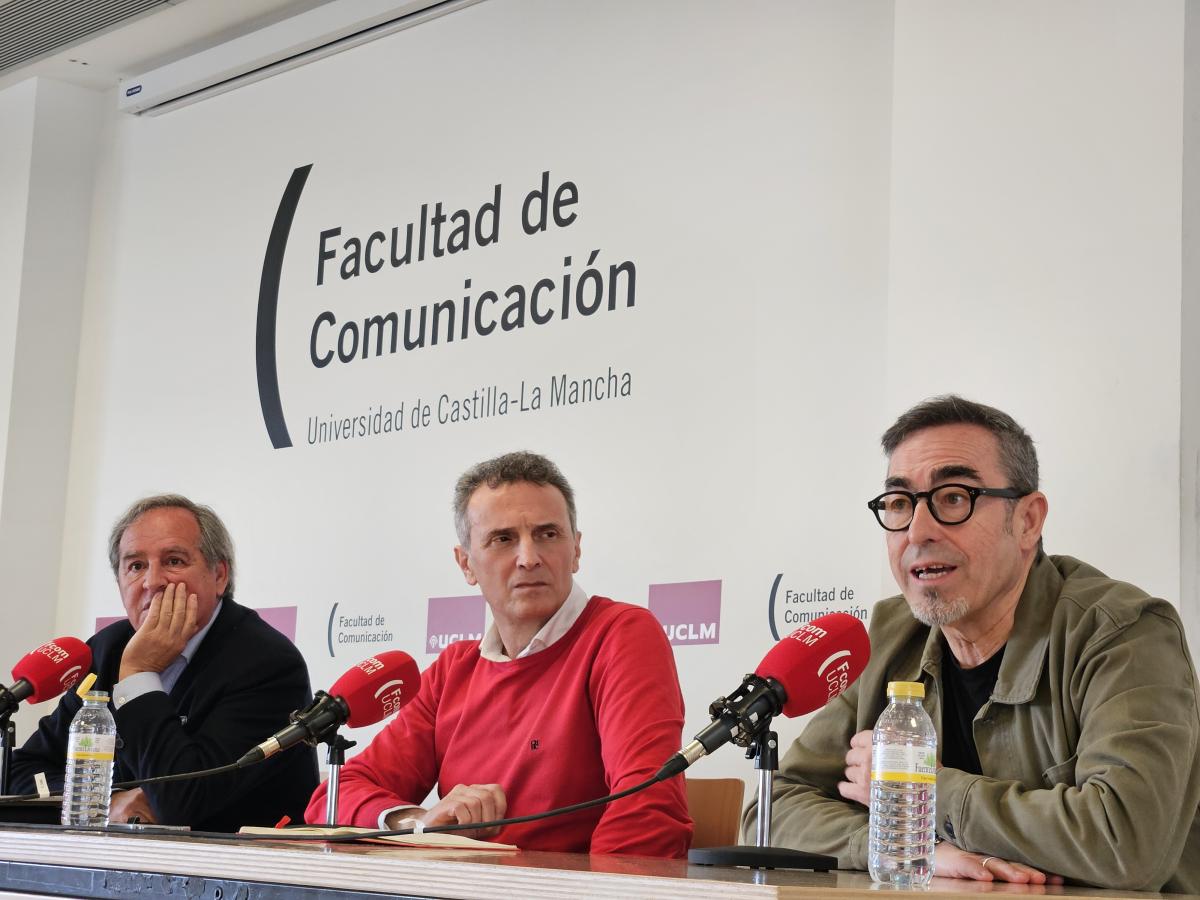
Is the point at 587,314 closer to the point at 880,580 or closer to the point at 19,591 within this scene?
the point at 880,580

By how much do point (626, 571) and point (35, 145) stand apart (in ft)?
10.8

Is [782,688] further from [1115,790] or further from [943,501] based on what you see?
[943,501]

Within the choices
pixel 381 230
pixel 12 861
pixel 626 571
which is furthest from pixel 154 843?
pixel 381 230

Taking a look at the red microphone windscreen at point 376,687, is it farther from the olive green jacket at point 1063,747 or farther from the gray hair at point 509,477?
the olive green jacket at point 1063,747

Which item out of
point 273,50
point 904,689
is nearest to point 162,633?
point 904,689

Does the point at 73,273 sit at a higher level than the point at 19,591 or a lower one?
higher

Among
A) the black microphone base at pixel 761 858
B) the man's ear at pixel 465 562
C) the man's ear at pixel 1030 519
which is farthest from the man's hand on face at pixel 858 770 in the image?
the man's ear at pixel 465 562

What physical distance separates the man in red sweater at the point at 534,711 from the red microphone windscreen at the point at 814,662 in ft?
1.92

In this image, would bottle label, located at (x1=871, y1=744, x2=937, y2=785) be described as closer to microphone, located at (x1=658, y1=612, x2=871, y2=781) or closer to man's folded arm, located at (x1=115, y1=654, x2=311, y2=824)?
microphone, located at (x1=658, y1=612, x2=871, y2=781)

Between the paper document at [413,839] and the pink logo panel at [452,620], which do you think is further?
the pink logo panel at [452,620]

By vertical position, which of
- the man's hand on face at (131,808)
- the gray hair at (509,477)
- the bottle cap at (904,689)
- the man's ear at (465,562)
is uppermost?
the gray hair at (509,477)

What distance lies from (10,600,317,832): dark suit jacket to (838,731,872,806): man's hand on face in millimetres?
1360

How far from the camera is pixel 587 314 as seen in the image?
4512mm

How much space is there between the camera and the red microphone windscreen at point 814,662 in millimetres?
1851
